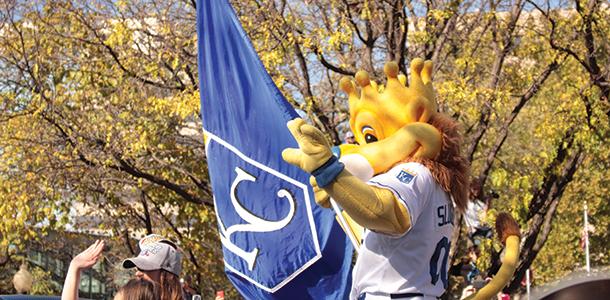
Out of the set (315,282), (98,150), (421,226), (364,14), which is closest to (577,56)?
(364,14)

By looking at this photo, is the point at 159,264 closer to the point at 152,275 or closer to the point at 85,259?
the point at 152,275

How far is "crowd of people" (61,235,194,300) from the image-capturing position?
155 inches

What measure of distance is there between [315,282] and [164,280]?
2470 millimetres

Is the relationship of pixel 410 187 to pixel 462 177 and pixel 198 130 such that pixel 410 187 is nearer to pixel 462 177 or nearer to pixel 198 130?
pixel 462 177

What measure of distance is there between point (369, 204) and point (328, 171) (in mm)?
274

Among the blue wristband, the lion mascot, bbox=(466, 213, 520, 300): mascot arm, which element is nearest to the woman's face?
the lion mascot

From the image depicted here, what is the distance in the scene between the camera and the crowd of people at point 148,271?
12.9 feet

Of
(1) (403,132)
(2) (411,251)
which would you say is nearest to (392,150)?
(1) (403,132)

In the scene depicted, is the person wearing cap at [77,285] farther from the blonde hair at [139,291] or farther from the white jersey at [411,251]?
the white jersey at [411,251]

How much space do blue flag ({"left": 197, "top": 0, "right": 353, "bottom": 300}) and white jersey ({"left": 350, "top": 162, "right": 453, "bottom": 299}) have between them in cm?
220

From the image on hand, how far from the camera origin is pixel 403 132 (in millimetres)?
4477

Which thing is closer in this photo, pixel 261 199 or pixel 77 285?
pixel 77 285

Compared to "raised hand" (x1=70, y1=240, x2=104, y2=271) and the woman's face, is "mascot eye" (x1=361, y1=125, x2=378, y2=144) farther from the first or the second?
"raised hand" (x1=70, y1=240, x2=104, y2=271)

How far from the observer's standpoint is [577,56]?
33.6 ft
